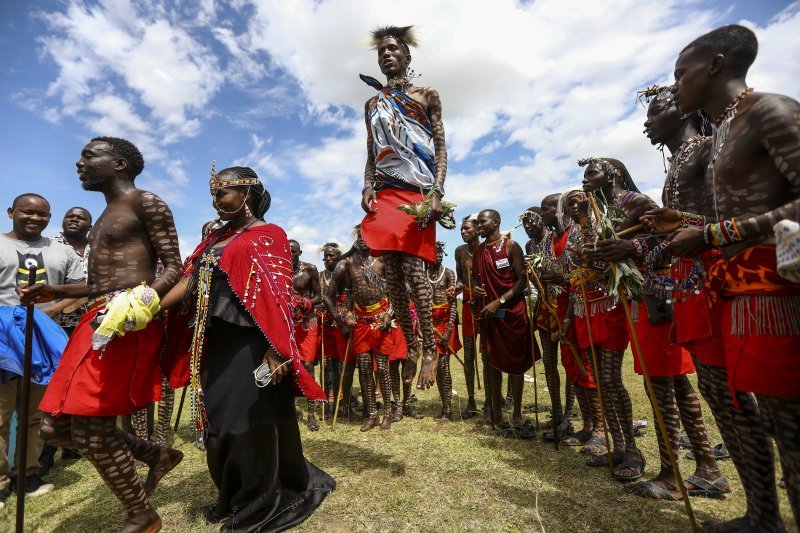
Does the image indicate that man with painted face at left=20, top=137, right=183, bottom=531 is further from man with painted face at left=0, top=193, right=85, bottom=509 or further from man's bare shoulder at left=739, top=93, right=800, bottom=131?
man's bare shoulder at left=739, top=93, right=800, bottom=131

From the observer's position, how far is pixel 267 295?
3482mm

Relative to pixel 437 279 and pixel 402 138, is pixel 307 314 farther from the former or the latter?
pixel 402 138

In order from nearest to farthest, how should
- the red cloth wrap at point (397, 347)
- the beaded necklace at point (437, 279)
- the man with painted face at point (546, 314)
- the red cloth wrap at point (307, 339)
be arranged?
1. the man with painted face at point (546, 314)
2. the red cloth wrap at point (397, 347)
3. the red cloth wrap at point (307, 339)
4. the beaded necklace at point (437, 279)

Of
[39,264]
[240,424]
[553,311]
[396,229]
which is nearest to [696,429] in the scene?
[553,311]

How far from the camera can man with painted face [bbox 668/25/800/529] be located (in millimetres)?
Result: 2078

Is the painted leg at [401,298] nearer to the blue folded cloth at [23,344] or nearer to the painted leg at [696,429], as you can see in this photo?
the painted leg at [696,429]

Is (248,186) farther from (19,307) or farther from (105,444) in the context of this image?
(19,307)

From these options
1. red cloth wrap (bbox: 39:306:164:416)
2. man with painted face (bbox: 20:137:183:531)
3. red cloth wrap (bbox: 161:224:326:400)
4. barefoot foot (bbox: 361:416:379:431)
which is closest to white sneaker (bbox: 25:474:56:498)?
man with painted face (bbox: 20:137:183:531)

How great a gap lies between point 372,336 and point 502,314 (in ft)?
7.44

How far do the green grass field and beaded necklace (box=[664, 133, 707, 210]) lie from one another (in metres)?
2.46

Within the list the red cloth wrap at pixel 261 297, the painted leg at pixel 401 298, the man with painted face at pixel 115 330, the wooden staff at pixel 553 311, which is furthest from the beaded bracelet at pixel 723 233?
the man with painted face at pixel 115 330

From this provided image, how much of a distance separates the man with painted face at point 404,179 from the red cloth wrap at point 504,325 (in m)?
2.84

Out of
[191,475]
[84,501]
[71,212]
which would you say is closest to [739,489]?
[191,475]

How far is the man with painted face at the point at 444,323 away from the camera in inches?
292
